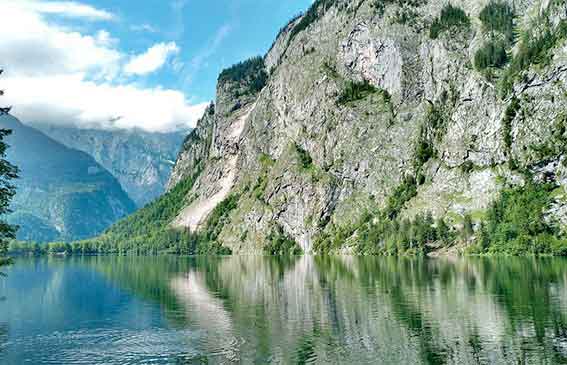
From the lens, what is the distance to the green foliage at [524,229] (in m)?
173

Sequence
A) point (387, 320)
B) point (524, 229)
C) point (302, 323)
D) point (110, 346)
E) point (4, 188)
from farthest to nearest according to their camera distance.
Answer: point (524, 229)
point (302, 323)
point (387, 320)
point (110, 346)
point (4, 188)

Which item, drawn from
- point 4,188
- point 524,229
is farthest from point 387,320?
point 524,229

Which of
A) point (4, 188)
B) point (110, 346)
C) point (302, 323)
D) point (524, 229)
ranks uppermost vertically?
point (4, 188)

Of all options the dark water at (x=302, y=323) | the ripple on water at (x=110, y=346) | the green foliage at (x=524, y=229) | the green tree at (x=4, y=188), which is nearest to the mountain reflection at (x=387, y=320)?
the dark water at (x=302, y=323)

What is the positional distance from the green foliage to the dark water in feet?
247

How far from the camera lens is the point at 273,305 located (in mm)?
76312

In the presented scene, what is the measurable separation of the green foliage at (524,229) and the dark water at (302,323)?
75425 millimetres

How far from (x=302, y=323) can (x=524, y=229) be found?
142504 millimetres

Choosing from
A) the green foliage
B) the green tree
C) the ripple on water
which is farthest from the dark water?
the green foliage

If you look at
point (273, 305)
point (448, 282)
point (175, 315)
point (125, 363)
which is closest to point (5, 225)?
point (125, 363)

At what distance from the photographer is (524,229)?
598 ft

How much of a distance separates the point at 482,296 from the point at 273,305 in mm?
27617

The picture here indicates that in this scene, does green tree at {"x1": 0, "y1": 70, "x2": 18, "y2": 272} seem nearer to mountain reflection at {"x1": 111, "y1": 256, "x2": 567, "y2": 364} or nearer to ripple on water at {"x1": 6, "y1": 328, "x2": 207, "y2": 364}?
ripple on water at {"x1": 6, "y1": 328, "x2": 207, "y2": 364}

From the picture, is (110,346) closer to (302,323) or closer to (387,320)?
(302,323)
